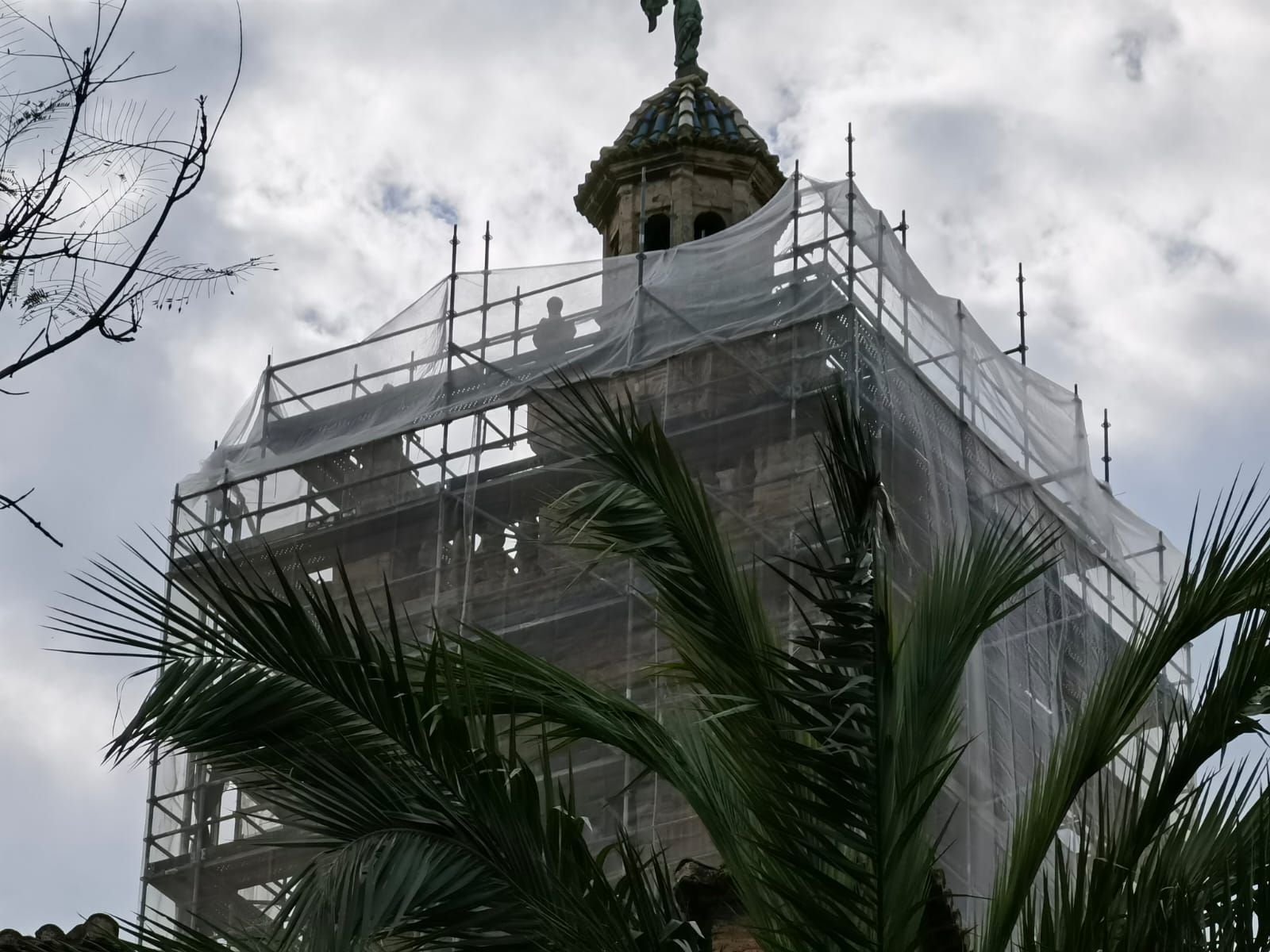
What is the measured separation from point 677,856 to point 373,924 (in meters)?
11.3

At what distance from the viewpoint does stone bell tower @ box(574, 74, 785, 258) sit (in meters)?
31.1

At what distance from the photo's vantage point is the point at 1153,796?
1062 centimetres

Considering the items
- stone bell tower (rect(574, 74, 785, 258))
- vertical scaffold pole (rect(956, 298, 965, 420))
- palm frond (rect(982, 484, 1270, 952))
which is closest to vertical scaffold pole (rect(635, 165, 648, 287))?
stone bell tower (rect(574, 74, 785, 258))

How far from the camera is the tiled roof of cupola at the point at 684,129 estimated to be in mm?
31703

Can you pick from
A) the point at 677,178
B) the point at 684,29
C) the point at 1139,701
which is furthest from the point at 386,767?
the point at 684,29

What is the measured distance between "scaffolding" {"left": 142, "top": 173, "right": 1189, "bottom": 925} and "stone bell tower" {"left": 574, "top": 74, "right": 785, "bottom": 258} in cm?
631

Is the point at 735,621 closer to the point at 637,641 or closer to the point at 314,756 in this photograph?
the point at 314,756

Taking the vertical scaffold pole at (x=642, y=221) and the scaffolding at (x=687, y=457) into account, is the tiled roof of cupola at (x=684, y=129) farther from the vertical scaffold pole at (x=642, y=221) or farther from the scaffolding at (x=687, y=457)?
the scaffolding at (x=687, y=457)

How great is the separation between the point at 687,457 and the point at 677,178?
9.42 m

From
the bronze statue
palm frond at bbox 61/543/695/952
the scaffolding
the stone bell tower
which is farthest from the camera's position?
the bronze statue

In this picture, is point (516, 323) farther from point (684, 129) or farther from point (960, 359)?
point (684, 129)

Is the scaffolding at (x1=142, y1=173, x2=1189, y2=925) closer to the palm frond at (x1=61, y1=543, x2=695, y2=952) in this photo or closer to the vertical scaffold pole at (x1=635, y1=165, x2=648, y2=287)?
the vertical scaffold pole at (x1=635, y1=165, x2=648, y2=287)

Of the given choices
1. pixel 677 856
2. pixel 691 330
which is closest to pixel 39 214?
pixel 677 856

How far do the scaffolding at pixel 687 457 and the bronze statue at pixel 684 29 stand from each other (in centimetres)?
956
